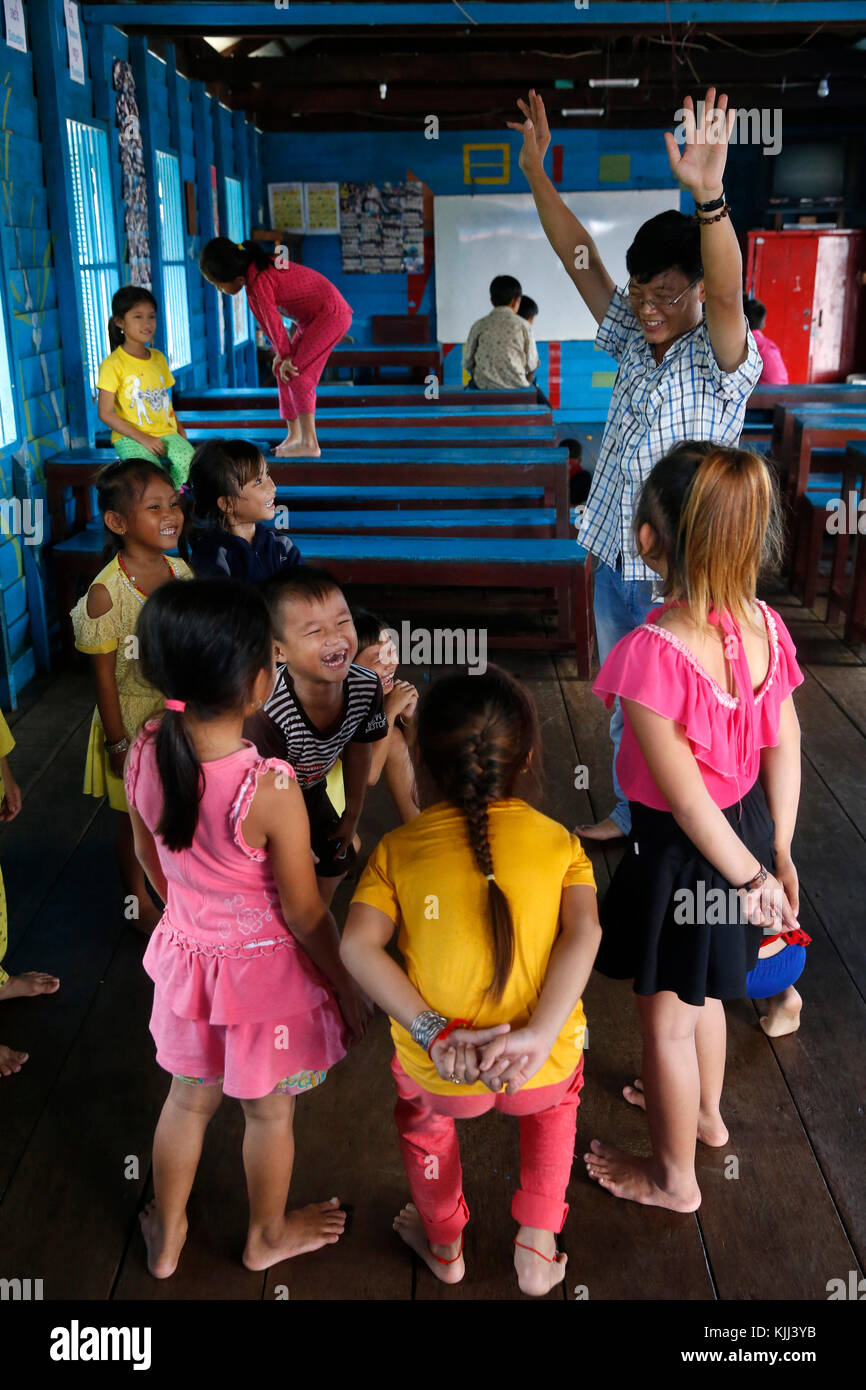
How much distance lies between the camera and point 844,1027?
88.5 inches

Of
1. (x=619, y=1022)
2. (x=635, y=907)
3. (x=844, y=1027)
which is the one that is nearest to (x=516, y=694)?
(x=635, y=907)

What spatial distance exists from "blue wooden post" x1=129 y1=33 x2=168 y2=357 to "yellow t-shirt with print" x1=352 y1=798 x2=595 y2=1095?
18.9ft

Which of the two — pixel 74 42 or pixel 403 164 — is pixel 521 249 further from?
pixel 74 42

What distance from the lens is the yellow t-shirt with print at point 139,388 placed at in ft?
14.3

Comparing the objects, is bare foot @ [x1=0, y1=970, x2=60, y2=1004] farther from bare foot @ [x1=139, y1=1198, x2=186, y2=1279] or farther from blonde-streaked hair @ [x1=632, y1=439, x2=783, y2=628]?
blonde-streaked hair @ [x1=632, y1=439, x2=783, y2=628]

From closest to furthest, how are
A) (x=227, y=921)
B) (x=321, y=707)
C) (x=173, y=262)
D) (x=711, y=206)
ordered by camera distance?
(x=227, y=921)
(x=711, y=206)
(x=321, y=707)
(x=173, y=262)

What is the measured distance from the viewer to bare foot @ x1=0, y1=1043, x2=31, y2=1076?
2137mm

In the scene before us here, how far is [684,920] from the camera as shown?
5.47 ft

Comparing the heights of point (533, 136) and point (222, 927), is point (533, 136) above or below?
above

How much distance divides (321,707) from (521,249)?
9.76 m

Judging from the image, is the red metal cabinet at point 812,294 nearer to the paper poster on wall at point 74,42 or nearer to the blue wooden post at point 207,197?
the blue wooden post at point 207,197

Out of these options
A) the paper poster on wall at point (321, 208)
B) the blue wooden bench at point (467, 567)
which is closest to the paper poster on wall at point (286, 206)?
the paper poster on wall at point (321, 208)

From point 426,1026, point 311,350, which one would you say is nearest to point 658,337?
point 426,1026

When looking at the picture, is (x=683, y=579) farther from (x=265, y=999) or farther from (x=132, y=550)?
(x=132, y=550)
